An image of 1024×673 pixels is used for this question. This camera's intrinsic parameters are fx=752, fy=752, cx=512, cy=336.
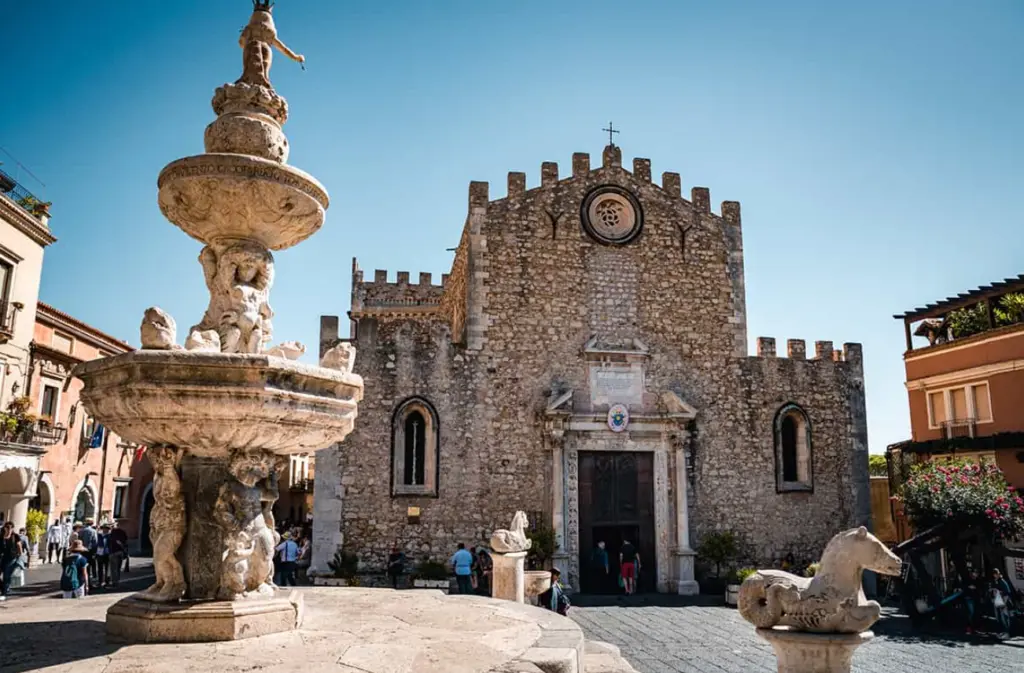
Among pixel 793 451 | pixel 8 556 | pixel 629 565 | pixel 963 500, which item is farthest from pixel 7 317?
pixel 963 500

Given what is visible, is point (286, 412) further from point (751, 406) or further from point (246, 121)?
point (751, 406)

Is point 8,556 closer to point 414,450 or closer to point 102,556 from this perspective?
point 102,556

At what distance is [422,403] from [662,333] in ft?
21.3

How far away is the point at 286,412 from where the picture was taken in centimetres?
538

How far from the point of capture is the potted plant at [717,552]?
18281 millimetres

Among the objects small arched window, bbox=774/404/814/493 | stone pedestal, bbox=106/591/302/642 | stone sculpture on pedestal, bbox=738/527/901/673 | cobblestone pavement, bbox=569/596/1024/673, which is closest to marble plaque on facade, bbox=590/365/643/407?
small arched window, bbox=774/404/814/493

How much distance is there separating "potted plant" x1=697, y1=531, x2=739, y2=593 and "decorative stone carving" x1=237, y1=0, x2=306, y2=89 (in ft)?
49.8

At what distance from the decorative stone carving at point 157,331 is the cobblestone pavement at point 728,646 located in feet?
25.6

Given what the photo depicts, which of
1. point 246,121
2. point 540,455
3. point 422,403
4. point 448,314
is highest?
point 448,314

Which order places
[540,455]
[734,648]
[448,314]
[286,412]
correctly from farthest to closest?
[448,314]
[540,455]
[734,648]
[286,412]

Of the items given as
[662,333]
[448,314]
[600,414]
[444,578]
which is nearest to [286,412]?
Answer: [444,578]

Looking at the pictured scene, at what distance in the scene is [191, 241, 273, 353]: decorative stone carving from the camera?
250 inches

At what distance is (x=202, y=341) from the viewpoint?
583cm

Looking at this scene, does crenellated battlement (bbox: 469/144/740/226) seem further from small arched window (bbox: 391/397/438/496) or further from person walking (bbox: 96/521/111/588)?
person walking (bbox: 96/521/111/588)
